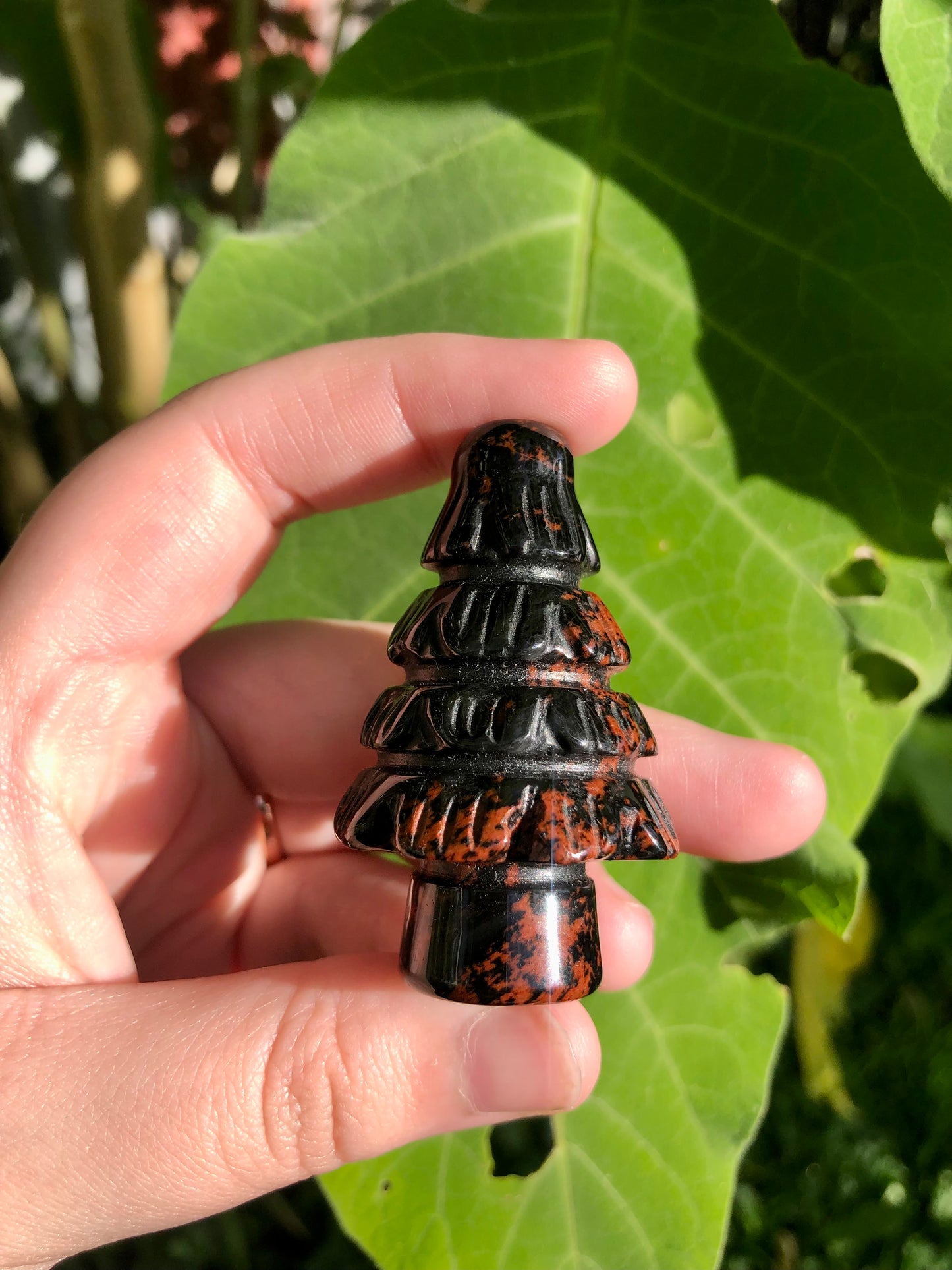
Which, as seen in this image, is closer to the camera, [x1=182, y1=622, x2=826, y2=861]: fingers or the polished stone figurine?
the polished stone figurine

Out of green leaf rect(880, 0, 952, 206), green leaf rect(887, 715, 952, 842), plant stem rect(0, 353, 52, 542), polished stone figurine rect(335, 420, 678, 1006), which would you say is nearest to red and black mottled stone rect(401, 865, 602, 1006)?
polished stone figurine rect(335, 420, 678, 1006)

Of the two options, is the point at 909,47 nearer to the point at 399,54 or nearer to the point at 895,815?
the point at 399,54

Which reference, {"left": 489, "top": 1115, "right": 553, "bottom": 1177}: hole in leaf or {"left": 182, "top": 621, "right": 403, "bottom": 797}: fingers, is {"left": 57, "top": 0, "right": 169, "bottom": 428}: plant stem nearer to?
{"left": 182, "top": 621, "right": 403, "bottom": 797}: fingers

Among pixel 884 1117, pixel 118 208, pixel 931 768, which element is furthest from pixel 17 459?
pixel 884 1117

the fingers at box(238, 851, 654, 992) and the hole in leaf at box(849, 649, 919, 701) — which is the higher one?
the hole in leaf at box(849, 649, 919, 701)

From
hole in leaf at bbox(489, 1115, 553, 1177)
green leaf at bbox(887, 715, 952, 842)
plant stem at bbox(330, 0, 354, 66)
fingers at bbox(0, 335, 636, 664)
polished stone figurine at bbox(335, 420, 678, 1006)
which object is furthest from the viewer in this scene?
green leaf at bbox(887, 715, 952, 842)

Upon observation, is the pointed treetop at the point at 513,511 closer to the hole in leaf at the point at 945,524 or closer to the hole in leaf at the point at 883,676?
the hole in leaf at the point at 883,676

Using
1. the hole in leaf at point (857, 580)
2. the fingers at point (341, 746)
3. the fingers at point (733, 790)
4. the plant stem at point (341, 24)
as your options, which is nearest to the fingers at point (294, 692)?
the fingers at point (341, 746)

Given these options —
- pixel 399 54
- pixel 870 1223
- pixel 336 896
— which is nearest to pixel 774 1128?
pixel 870 1223

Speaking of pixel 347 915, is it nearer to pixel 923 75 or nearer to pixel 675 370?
pixel 675 370
